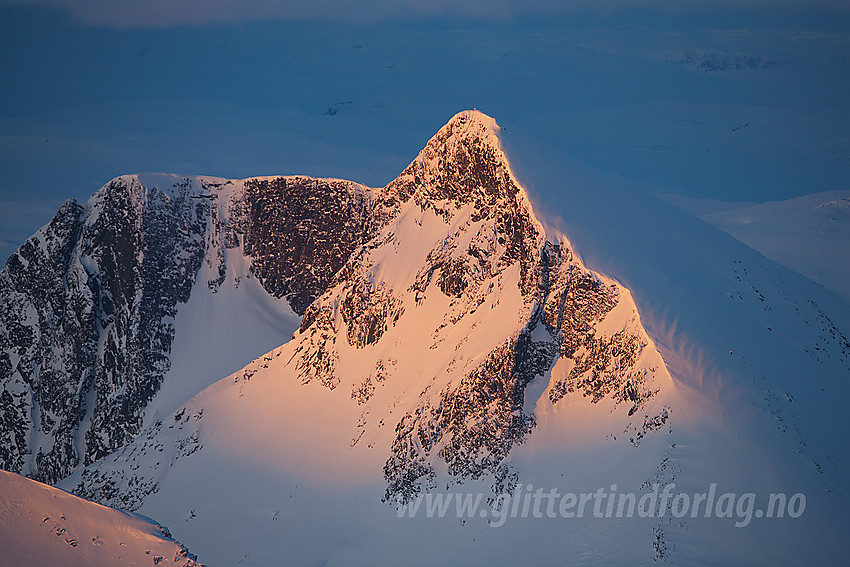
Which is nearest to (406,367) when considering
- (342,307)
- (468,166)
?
(342,307)

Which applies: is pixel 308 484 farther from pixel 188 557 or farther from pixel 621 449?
pixel 188 557

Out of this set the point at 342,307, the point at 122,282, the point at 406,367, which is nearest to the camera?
the point at 406,367

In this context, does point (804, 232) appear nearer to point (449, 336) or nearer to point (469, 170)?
point (469, 170)

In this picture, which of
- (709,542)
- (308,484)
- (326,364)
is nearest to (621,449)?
(709,542)

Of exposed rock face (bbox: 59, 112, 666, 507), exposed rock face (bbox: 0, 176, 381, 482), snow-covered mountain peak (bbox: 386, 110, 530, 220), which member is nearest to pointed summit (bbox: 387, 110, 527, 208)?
snow-covered mountain peak (bbox: 386, 110, 530, 220)

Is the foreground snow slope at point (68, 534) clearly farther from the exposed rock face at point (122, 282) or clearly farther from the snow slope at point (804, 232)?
the snow slope at point (804, 232)

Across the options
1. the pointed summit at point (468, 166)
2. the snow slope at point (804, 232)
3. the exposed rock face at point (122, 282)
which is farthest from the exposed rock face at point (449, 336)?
the snow slope at point (804, 232)
